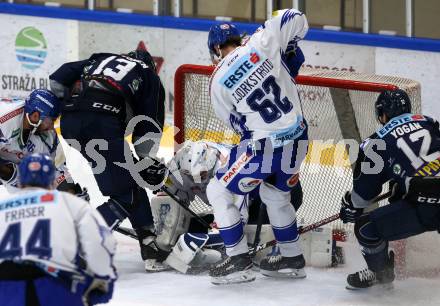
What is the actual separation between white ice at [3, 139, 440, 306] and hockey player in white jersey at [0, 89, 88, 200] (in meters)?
0.65

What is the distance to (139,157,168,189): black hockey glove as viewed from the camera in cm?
598

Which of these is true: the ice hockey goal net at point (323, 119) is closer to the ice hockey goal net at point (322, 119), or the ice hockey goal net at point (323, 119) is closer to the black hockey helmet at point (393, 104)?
the ice hockey goal net at point (322, 119)

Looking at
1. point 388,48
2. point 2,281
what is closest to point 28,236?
point 2,281

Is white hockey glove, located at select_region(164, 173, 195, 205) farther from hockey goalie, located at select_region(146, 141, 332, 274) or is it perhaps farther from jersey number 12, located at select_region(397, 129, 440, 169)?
jersey number 12, located at select_region(397, 129, 440, 169)

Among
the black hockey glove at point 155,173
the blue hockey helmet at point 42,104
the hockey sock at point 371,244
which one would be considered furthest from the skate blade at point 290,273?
the blue hockey helmet at point 42,104

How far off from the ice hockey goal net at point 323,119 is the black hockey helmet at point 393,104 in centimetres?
53

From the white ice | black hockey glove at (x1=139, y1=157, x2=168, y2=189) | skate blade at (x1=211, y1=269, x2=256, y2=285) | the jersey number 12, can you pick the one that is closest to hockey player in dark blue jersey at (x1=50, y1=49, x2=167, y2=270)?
black hockey glove at (x1=139, y1=157, x2=168, y2=189)

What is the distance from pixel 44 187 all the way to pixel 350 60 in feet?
15.7

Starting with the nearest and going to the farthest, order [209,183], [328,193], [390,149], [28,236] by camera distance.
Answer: [28,236] < [390,149] < [209,183] < [328,193]

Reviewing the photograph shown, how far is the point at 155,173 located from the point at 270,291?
86cm

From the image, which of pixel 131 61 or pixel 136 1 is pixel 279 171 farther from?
pixel 136 1

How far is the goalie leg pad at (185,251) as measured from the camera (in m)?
5.93

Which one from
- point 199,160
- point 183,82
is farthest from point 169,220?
point 183,82

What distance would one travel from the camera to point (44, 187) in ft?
13.1
